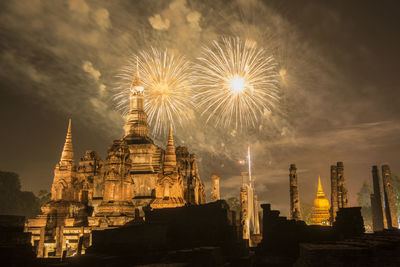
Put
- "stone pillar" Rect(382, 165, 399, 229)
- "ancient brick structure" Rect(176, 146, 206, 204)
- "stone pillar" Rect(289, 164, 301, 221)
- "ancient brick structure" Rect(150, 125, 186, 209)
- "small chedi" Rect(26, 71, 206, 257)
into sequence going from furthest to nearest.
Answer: "stone pillar" Rect(382, 165, 399, 229), "stone pillar" Rect(289, 164, 301, 221), "ancient brick structure" Rect(176, 146, 206, 204), "ancient brick structure" Rect(150, 125, 186, 209), "small chedi" Rect(26, 71, 206, 257)

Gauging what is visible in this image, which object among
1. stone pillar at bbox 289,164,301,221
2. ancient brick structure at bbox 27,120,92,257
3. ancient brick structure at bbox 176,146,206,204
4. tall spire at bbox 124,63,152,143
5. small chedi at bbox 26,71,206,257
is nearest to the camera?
ancient brick structure at bbox 27,120,92,257

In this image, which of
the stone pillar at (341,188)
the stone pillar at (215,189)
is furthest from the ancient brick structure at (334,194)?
the stone pillar at (215,189)

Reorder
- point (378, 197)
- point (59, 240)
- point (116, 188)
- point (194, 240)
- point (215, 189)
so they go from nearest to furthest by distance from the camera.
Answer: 1. point (194, 240)
2. point (59, 240)
3. point (116, 188)
4. point (215, 189)
5. point (378, 197)

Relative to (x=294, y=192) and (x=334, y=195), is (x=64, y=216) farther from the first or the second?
(x=334, y=195)

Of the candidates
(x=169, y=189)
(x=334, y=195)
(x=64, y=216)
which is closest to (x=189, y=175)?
(x=169, y=189)

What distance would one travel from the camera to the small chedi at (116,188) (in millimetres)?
25625

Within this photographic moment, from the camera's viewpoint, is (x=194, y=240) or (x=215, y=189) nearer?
(x=194, y=240)

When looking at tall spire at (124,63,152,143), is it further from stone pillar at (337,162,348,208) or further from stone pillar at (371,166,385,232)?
stone pillar at (371,166,385,232)

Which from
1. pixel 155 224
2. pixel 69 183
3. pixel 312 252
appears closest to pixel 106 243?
pixel 155 224

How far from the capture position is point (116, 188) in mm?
26672

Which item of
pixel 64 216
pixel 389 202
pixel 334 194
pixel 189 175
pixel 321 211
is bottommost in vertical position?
pixel 321 211

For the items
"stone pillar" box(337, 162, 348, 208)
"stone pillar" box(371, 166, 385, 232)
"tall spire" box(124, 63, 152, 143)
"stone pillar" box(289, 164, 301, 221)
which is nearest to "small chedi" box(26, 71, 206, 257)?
"tall spire" box(124, 63, 152, 143)

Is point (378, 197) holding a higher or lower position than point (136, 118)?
lower

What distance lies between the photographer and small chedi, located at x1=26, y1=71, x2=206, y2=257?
2562cm
